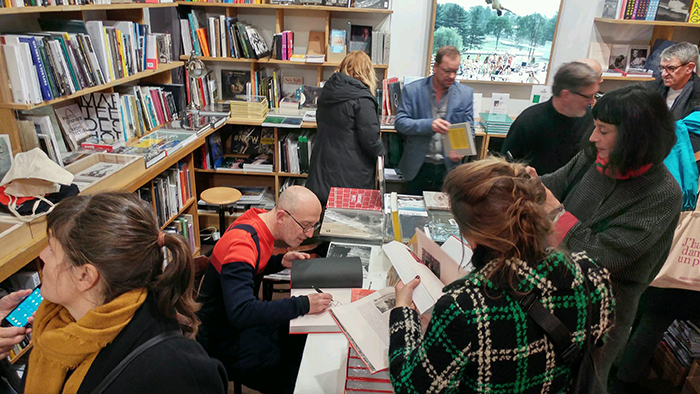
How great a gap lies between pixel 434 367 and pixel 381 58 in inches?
133

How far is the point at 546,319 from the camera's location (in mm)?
898

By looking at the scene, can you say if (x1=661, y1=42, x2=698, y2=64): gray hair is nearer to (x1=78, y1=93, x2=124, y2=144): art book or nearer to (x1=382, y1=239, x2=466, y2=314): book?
(x1=382, y1=239, x2=466, y2=314): book

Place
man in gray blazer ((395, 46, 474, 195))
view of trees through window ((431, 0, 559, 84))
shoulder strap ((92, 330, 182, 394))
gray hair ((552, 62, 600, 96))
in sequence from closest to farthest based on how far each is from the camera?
1. shoulder strap ((92, 330, 182, 394))
2. gray hair ((552, 62, 600, 96))
3. man in gray blazer ((395, 46, 474, 195))
4. view of trees through window ((431, 0, 559, 84))

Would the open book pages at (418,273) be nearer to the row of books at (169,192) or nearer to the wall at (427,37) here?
the row of books at (169,192)

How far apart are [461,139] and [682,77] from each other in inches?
67.9

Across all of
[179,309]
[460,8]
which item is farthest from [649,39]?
[179,309]

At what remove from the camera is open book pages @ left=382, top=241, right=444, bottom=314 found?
1271 millimetres

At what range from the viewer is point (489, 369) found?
903 millimetres

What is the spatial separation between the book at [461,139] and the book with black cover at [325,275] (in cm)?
117

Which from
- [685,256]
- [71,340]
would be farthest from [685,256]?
[71,340]

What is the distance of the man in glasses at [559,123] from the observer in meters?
2.22

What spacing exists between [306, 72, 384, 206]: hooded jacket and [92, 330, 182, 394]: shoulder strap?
77.7 inches

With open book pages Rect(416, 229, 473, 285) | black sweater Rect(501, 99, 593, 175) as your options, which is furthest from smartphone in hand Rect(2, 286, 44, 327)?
black sweater Rect(501, 99, 593, 175)

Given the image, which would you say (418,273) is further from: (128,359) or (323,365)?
(128,359)
